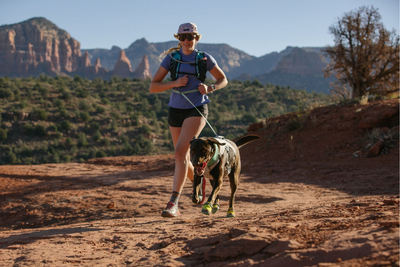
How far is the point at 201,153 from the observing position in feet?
12.1

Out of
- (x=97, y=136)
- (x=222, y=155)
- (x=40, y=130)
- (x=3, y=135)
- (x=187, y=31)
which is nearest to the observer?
(x=222, y=155)

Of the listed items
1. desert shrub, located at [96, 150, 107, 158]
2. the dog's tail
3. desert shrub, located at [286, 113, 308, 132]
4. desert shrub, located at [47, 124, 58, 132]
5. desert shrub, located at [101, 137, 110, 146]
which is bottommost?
desert shrub, located at [96, 150, 107, 158]

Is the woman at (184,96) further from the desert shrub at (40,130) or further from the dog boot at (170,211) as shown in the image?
the desert shrub at (40,130)

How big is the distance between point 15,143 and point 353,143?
2876cm

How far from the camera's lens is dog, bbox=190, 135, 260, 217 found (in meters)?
3.70

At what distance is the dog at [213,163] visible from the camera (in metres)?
3.70

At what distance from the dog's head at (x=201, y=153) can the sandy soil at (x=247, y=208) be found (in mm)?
623

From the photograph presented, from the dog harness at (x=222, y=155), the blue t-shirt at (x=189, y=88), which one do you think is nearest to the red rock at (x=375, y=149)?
the dog harness at (x=222, y=155)

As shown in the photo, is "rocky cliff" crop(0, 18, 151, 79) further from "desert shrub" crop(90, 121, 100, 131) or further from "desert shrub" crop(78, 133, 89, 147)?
"desert shrub" crop(78, 133, 89, 147)

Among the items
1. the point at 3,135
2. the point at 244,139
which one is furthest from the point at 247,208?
the point at 3,135

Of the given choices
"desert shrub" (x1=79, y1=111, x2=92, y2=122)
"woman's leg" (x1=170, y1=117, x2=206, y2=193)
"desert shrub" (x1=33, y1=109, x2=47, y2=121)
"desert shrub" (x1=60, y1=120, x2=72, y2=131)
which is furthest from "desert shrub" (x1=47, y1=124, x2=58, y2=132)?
"woman's leg" (x1=170, y1=117, x2=206, y2=193)

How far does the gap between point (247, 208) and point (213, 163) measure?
6.84 ft

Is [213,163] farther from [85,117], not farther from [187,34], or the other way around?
[85,117]

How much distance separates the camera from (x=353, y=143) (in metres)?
10.3
